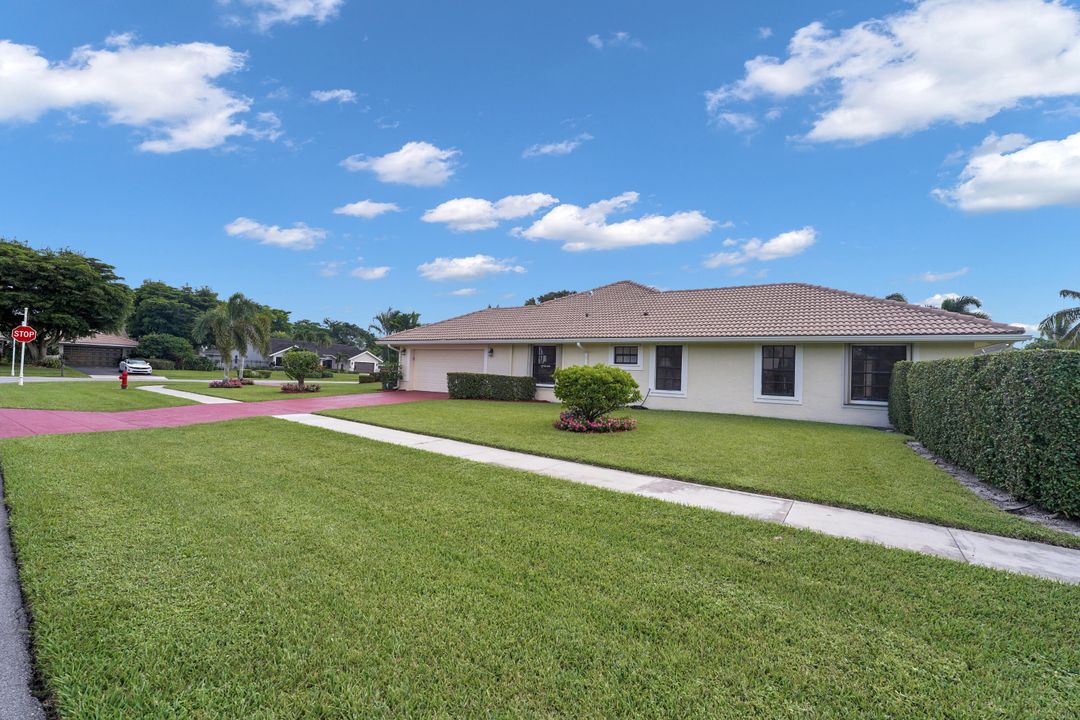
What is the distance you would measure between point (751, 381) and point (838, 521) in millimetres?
9706

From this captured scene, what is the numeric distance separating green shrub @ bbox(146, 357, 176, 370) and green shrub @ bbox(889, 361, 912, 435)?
5500 centimetres

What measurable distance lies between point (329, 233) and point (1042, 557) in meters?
25.6

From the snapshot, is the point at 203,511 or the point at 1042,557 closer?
the point at 1042,557

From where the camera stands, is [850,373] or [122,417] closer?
[122,417]

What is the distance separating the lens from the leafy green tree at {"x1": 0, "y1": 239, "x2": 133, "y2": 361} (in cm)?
3300

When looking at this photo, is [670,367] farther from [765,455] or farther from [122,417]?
[122,417]

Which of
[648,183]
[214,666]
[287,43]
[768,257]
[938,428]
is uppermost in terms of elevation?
[287,43]

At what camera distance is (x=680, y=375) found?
14688mm

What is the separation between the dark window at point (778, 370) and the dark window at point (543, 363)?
24.3ft

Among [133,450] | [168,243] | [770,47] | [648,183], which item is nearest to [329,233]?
[168,243]

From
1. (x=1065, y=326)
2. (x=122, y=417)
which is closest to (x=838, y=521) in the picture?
(x=122, y=417)

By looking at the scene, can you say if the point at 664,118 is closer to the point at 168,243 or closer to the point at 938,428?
the point at 938,428

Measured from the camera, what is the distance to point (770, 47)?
1110 centimetres

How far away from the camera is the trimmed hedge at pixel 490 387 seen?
17453 mm
